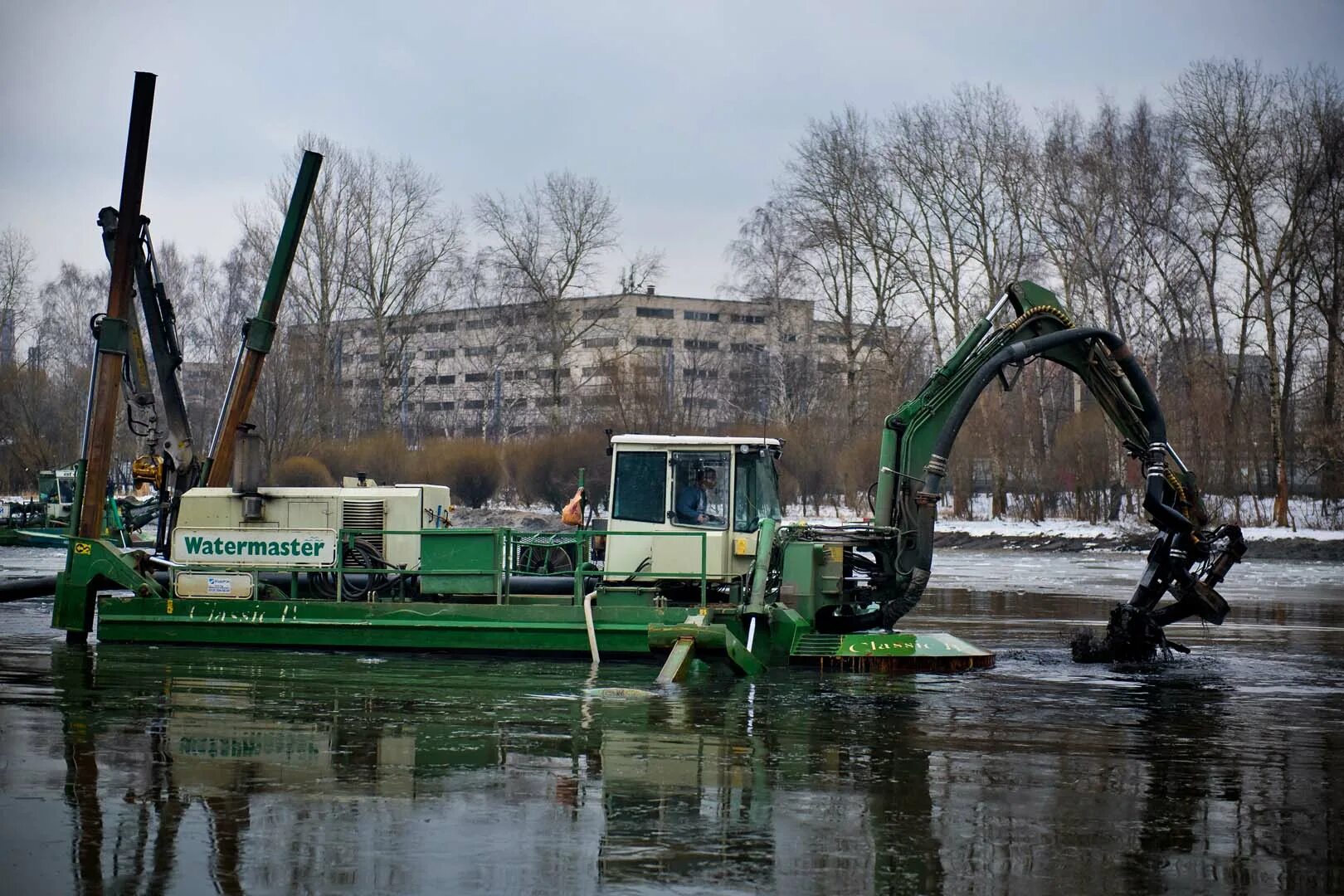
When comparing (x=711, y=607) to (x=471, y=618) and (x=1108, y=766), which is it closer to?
(x=471, y=618)

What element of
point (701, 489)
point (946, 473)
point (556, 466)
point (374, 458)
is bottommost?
point (701, 489)

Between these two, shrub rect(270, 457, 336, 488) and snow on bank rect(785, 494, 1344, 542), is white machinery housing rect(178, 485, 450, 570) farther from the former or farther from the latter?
shrub rect(270, 457, 336, 488)

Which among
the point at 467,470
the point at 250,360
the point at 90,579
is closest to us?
the point at 90,579

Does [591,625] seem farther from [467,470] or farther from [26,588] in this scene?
[467,470]

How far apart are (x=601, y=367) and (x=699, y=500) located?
139ft

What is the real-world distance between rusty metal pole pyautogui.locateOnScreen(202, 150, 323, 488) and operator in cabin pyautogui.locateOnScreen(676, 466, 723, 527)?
20.7ft

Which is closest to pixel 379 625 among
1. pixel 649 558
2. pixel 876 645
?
pixel 649 558

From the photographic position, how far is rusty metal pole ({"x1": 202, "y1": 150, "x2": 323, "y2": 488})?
59.7 ft

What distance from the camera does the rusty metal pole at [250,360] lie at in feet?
59.7

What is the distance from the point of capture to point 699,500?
50.4 ft

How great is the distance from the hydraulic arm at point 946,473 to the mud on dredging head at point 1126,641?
1 cm

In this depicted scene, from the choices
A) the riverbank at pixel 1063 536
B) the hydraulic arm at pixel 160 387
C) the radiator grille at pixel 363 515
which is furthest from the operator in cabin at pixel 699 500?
the riverbank at pixel 1063 536

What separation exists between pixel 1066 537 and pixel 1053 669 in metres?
29.8

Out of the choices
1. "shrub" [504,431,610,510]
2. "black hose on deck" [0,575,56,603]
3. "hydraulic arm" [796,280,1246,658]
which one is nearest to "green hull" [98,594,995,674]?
"hydraulic arm" [796,280,1246,658]
